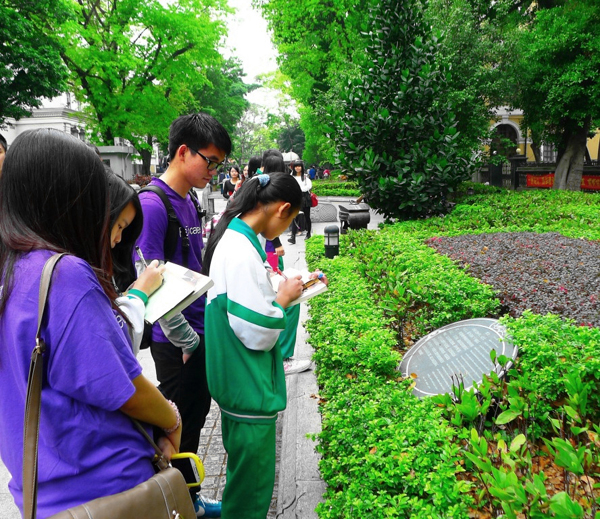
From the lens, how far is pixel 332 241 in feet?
25.0

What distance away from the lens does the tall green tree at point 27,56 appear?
1814cm

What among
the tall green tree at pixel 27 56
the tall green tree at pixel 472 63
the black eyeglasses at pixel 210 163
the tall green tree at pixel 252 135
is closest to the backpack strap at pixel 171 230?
the black eyeglasses at pixel 210 163

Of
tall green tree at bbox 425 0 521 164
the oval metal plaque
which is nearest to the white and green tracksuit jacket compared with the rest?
the oval metal plaque

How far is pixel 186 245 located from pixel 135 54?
78.9 feet

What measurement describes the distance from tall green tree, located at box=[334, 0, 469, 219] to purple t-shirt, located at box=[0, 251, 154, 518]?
8098 mm

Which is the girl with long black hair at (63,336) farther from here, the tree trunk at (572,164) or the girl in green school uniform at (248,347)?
the tree trunk at (572,164)

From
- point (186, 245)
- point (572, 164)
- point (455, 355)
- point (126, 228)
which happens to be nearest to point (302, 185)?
point (455, 355)

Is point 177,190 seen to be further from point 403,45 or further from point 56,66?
point 56,66

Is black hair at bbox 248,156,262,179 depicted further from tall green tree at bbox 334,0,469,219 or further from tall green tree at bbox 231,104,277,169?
tall green tree at bbox 231,104,277,169

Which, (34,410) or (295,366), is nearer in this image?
(34,410)

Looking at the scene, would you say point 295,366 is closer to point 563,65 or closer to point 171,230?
point 171,230

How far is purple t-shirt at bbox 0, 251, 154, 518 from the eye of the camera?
4.14ft

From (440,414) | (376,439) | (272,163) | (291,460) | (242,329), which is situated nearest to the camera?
(242,329)

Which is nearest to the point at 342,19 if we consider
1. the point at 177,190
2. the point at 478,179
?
the point at 478,179
